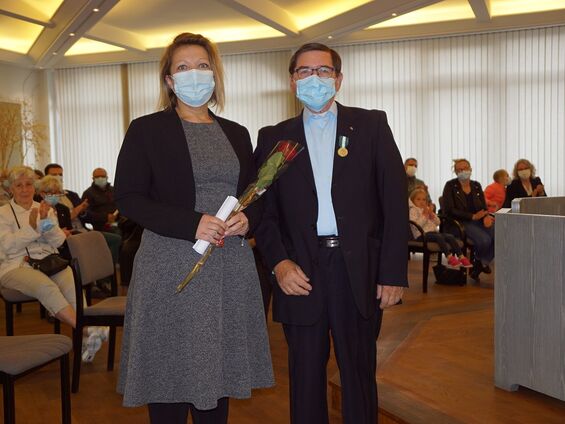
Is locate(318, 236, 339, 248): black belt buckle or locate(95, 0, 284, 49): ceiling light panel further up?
locate(95, 0, 284, 49): ceiling light panel

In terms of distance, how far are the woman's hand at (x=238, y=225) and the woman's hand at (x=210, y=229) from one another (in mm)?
44

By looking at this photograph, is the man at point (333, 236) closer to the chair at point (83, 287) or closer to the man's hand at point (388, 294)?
the man's hand at point (388, 294)

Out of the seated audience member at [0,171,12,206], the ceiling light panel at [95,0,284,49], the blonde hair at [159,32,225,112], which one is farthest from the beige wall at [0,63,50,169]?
the blonde hair at [159,32,225,112]

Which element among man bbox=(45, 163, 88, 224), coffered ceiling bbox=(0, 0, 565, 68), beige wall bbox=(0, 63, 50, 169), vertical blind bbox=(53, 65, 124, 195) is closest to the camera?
man bbox=(45, 163, 88, 224)

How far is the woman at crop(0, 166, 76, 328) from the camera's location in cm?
464

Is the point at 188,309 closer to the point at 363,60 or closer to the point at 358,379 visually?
the point at 358,379

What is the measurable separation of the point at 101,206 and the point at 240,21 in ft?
13.6

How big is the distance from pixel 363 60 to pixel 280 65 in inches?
58.1

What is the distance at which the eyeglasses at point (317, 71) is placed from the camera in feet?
7.57

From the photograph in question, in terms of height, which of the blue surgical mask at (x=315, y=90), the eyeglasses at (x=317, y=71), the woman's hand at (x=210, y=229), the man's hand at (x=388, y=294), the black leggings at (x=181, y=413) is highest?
the eyeglasses at (x=317, y=71)

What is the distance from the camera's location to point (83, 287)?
15.1 feet

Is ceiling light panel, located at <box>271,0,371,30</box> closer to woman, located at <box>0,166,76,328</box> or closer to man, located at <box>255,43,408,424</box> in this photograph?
woman, located at <box>0,166,76,328</box>

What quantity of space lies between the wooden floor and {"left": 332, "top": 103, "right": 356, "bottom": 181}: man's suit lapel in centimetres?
151

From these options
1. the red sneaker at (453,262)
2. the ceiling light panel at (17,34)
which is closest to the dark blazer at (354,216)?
the red sneaker at (453,262)
